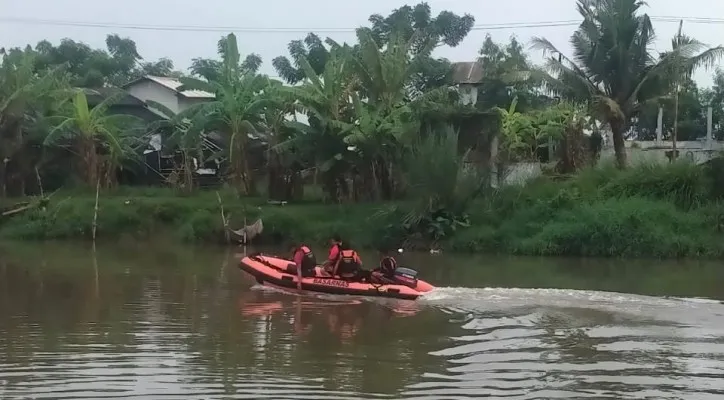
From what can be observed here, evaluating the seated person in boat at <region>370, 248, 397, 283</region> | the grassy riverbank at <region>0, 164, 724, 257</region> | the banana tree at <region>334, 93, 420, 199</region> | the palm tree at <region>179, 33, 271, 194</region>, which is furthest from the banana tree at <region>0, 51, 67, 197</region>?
the seated person in boat at <region>370, 248, 397, 283</region>

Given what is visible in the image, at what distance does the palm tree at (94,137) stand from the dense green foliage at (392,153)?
0.23 ft

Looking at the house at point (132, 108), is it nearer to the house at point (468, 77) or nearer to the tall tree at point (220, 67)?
the tall tree at point (220, 67)

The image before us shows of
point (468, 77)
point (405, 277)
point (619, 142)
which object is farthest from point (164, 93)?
point (405, 277)

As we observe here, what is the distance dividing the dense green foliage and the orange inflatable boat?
775 cm

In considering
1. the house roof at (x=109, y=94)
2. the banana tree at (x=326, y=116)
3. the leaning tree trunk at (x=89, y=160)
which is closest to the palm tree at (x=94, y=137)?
the leaning tree trunk at (x=89, y=160)

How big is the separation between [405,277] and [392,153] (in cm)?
1049

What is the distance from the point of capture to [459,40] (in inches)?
1499

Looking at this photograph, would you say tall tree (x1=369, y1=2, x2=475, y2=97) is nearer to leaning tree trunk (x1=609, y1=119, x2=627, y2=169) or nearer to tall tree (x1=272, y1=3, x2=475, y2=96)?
tall tree (x1=272, y1=3, x2=475, y2=96)

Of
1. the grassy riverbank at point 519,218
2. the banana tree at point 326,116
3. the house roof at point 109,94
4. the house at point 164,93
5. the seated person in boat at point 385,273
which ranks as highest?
the house at point 164,93

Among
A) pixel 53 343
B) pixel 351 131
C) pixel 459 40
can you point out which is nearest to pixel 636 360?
pixel 53 343

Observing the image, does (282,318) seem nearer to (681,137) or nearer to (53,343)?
(53,343)

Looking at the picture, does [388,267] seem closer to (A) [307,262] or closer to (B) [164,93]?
(A) [307,262]

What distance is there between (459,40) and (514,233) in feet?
59.4

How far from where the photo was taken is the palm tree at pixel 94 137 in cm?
2527
